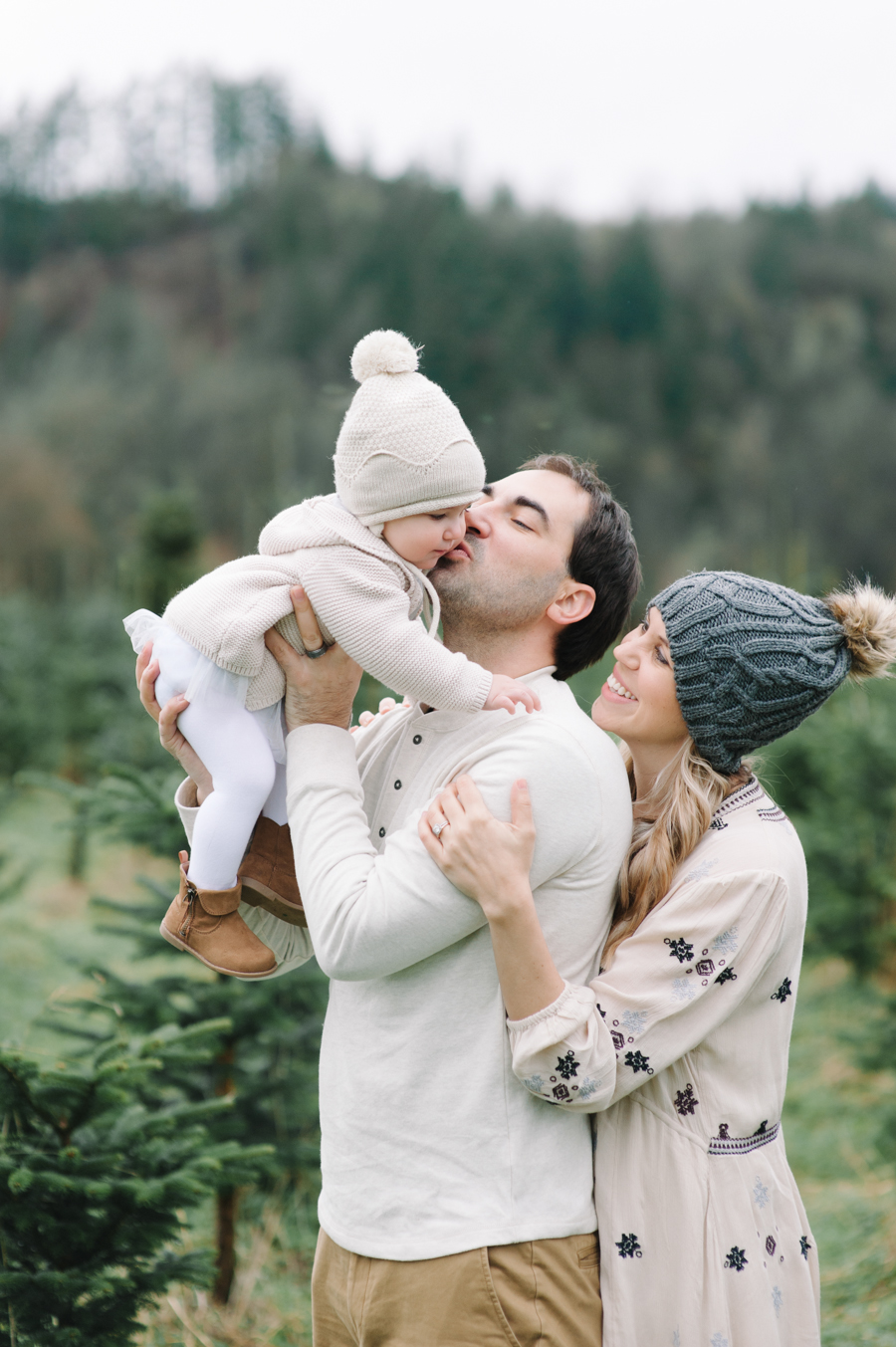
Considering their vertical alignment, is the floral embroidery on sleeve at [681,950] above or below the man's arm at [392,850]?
below

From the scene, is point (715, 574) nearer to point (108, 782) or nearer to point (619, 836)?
point (619, 836)

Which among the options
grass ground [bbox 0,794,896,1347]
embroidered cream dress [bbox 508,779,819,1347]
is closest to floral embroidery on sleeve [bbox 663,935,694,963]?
embroidered cream dress [bbox 508,779,819,1347]

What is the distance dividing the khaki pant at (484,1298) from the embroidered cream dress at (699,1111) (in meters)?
0.07

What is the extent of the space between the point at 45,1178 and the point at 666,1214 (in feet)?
4.17

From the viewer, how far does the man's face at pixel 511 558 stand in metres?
2.22

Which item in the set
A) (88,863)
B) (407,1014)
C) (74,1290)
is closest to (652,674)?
(407,1014)

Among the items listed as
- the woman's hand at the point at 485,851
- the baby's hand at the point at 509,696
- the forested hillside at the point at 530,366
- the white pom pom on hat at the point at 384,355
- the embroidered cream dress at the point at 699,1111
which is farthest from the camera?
the forested hillside at the point at 530,366

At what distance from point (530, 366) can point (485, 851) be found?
94.6 feet

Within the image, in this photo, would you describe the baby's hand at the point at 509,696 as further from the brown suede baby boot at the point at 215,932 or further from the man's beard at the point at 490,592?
the brown suede baby boot at the point at 215,932

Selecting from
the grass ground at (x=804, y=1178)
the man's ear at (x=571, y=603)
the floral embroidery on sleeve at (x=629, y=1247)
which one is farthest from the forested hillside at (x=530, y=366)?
the floral embroidery on sleeve at (x=629, y=1247)

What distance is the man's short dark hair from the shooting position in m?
2.28

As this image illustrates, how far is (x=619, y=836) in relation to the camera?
6.41ft

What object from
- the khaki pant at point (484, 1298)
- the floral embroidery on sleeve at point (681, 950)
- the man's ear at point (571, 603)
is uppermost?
the man's ear at point (571, 603)

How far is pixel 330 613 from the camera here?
6.53 ft
